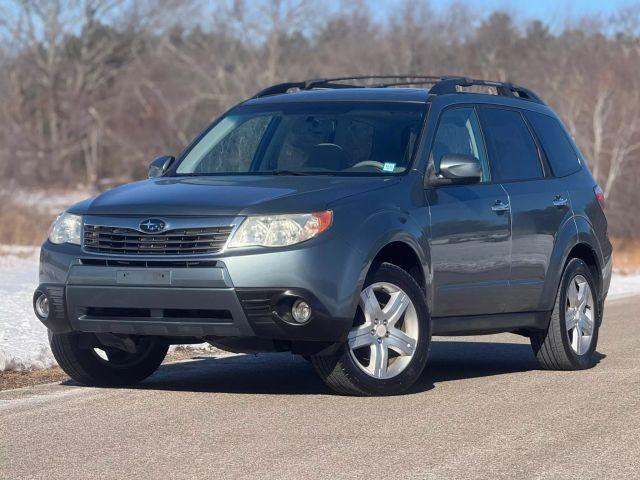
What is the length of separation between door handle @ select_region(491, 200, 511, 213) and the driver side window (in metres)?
0.20

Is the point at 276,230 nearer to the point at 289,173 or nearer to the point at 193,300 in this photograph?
the point at 193,300

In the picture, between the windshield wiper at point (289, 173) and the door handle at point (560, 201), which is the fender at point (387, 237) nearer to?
the windshield wiper at point (289, 173)

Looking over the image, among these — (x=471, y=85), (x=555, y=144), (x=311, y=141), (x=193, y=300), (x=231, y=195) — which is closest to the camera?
(x=193, y=300)

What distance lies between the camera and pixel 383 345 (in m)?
8.05

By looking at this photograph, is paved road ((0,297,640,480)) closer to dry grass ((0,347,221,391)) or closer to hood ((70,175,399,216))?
dry grass ((0,347,221,391))

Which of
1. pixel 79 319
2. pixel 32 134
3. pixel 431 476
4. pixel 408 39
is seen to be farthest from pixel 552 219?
pixel 32 134

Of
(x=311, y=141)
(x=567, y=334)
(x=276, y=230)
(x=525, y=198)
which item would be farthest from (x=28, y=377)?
(x=567, y=334)

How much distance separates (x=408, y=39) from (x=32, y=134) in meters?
20.0

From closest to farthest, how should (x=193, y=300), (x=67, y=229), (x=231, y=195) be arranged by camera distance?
(x=193, y=300), (x=231, y=195), (x=67, y=229)

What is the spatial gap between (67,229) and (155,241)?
687 mm

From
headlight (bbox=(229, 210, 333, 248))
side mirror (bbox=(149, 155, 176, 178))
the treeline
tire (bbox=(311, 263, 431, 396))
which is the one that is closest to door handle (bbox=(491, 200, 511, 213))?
tire (bbox=(311, 263, 431, 396))

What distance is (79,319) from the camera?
26.3 ft

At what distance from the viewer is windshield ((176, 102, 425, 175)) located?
875cm

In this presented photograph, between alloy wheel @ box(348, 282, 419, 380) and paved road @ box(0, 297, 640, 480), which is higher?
alloy wheel @ box(348, 282, 419, 380)
